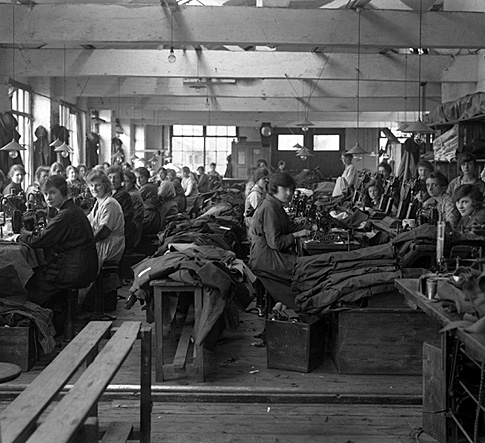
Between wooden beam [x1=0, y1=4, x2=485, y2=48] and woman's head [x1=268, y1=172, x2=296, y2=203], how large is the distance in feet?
9.62

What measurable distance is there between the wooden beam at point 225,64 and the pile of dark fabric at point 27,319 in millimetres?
6446

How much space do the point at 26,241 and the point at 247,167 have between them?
19257 mm

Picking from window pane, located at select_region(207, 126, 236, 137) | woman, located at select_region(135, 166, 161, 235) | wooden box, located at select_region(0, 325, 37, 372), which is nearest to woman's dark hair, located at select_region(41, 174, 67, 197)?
wooden box, located at select_region(0, 325, 37, 372)

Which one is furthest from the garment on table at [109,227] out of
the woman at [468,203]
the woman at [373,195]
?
the woman at [373,195]

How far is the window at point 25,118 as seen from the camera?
41.4ft

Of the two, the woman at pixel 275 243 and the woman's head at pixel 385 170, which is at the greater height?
the woman's head at pixel 385 170

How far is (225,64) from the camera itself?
10.7 meters

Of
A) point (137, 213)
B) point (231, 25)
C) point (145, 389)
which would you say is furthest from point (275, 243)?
point (231, 25)

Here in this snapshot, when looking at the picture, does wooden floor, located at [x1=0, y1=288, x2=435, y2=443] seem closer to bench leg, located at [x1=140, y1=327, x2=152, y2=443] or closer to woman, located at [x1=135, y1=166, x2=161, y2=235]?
bench leg, located at [x1=140, y1=327, x2=152, y2=443]

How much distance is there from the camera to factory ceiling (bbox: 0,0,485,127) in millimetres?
7863

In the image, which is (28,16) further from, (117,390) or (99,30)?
(117,390)

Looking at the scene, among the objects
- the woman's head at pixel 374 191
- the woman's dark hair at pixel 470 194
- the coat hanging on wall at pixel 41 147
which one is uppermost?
the coat hanging on wall at pixel 41 147

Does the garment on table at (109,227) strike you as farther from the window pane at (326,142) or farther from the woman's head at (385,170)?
the window pane at (326,142)

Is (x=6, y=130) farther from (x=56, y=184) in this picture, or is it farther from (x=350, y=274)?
(x=350, y=274)
